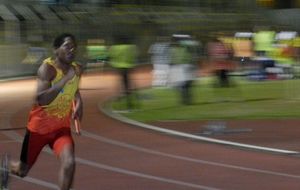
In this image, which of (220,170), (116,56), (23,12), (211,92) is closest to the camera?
(220,170)

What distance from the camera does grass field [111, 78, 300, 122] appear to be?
1648 centimetres

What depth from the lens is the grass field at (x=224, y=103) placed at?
16484 mm

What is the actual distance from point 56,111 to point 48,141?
312 mm

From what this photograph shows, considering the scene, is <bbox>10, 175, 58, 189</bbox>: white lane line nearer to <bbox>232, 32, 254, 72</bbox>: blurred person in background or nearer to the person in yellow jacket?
the person in yellow jacket

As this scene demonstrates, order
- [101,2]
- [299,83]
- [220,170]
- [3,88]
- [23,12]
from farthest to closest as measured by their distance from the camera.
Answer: [101,2] < [23,12] < [3,88] < [299,83] < [220,170]

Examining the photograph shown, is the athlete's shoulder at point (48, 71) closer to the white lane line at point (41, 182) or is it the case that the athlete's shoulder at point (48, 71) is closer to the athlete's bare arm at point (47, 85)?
the athlete's bare arm at point (47, 85)

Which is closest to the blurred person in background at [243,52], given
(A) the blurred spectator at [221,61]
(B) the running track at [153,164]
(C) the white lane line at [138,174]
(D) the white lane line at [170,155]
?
(A) the blurred spectator at [221,61]

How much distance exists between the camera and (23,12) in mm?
37094

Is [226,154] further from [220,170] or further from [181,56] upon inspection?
[181,56]

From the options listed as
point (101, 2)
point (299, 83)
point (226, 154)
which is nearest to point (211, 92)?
point (299, 83)

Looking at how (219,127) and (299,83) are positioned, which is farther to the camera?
(299,83)

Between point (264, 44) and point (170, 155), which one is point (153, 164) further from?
point (264, 44)

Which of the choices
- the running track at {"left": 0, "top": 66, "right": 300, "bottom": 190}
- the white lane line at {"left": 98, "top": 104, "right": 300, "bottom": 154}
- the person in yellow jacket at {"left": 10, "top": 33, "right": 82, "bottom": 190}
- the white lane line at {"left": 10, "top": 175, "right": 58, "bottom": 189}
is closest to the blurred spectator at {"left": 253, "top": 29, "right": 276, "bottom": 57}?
the white lane line at {"left": 98, "top": 104, "right": 300, "bottom": 154}

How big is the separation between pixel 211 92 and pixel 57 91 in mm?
15335
